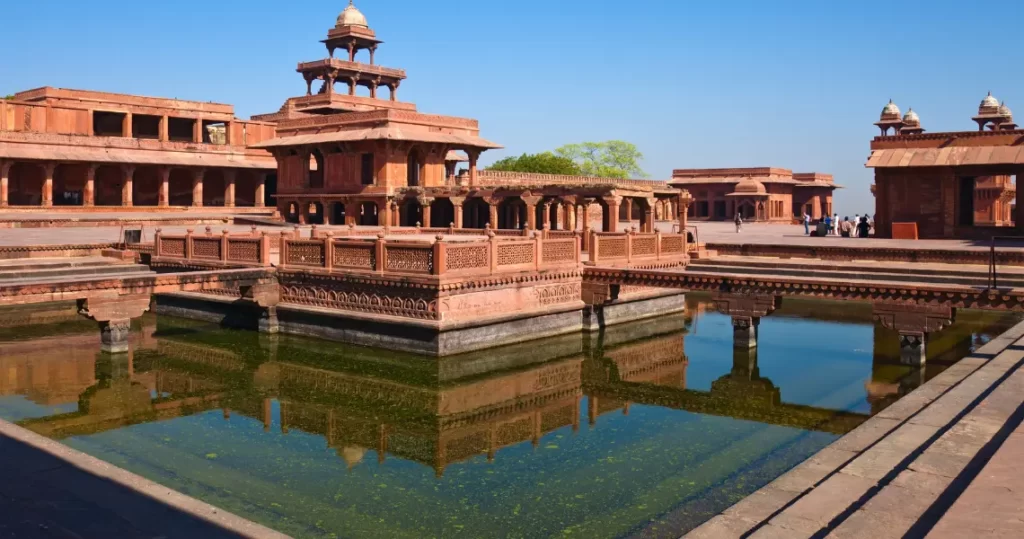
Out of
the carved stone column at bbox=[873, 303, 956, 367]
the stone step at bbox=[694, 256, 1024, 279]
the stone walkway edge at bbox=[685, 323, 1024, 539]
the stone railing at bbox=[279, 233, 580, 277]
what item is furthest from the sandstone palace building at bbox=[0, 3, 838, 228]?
the stone walkway edge at bbox=[685, 323, 1024, 539]

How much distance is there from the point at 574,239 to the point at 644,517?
11726 millimetres

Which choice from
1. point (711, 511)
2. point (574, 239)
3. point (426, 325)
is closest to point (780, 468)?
point (711, 511)

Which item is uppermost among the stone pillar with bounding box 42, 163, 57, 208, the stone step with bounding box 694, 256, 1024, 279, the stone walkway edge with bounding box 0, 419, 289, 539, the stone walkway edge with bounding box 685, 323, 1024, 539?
the stone pillar with bounding box 42, 163, 57, 208

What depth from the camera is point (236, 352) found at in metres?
18.9

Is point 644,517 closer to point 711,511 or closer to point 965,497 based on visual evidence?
point 711,511

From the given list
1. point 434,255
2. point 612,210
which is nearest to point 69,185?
point 612,210

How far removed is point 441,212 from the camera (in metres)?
40.7

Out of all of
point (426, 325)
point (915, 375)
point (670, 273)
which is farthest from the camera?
point (670, 273)

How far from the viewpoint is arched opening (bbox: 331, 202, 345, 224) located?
41.8m

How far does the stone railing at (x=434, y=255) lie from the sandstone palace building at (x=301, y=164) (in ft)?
40.0

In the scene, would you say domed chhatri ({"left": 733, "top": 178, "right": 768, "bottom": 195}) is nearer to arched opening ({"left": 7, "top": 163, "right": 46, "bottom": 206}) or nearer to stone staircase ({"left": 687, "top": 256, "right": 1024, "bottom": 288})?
stone staircase ({"left": 687, "top": 256, "right": 1024, "bottom": 288})

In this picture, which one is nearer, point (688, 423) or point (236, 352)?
point (688, 423)

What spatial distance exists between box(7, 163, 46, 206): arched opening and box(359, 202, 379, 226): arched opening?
1426 cm

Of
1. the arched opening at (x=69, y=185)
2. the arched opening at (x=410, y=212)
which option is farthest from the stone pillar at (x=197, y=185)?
the arched opening at (x=410, y=212)
